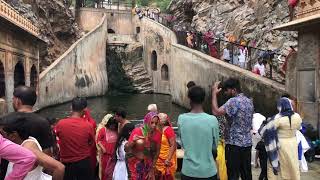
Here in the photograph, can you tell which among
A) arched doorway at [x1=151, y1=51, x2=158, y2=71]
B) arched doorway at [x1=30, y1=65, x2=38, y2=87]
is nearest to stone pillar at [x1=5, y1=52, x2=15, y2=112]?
arched doorway at [x1=30, y1=65, x2=38, y2=87]

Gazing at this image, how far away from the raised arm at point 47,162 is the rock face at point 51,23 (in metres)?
25.1

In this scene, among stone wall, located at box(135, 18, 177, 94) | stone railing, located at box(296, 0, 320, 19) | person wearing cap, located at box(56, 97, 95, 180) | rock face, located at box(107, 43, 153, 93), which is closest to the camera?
person wearing cap, located at box(56, 97, 95, 180)

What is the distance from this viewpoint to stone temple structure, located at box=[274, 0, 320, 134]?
1213 cm

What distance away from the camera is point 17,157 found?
325 cm

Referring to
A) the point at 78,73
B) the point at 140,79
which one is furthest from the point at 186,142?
the point at 140,79

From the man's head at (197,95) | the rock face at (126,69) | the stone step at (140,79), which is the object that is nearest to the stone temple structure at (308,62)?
the man's head at (197,95)

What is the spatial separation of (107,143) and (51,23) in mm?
31484

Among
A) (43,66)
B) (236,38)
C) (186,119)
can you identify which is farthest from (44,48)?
(186,119)

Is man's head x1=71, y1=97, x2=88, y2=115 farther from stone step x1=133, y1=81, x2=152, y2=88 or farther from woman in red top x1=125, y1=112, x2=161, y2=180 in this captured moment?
stone step x1=133, y1=81, x2=152, y2=88

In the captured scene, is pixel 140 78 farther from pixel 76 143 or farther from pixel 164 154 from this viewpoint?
pixel 76 143

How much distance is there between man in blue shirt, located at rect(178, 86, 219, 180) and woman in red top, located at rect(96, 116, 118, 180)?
185 cm

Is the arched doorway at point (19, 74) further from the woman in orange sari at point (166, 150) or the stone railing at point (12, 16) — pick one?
the woman in orange sari at point (166, 150)

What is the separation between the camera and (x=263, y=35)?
2586 centimetres

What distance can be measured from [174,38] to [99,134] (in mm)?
26978
